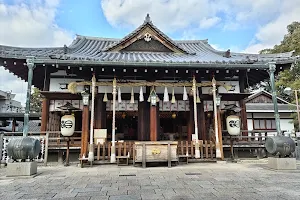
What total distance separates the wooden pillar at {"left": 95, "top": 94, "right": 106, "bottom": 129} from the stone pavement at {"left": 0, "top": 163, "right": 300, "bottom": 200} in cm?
362

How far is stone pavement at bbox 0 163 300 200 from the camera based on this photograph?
180 inches

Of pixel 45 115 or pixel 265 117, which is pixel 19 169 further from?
pixel 265 117

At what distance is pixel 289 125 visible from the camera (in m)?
20.7

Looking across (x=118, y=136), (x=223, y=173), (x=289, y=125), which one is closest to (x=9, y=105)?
(x=118, y=136)

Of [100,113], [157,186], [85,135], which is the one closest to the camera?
[157,186]

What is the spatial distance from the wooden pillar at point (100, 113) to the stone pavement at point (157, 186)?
3616 millimetres

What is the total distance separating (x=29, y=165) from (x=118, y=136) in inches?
327

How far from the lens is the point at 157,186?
17.7 feet

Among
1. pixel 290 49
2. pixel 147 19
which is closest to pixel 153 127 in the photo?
pixel 147 19

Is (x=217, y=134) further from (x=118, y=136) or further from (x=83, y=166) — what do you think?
(x=118, y=136)

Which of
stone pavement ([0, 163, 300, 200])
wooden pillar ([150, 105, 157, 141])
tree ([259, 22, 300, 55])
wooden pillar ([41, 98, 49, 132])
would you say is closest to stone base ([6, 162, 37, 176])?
stone pavement ([0, 163, 300, 200])

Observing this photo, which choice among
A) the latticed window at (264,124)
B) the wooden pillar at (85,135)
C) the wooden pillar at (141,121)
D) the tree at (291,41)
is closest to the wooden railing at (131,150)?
the wooden pillar at (85,135)

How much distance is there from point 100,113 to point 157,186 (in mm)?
5978

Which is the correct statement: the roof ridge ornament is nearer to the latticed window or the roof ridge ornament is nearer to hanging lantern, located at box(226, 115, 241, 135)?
hanging lantern, located at box(226, 115, 241, 135)
